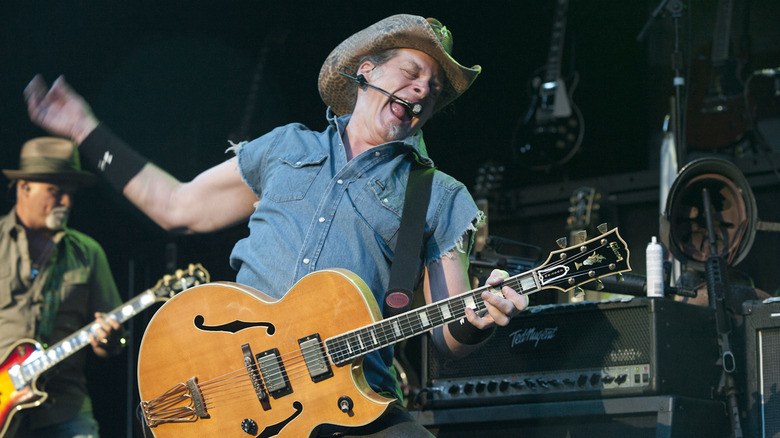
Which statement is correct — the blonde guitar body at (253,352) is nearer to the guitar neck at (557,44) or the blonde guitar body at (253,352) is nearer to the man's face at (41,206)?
the man's face at (41,206)

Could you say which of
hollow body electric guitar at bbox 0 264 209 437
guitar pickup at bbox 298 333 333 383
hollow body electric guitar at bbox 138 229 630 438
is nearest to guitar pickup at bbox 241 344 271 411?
hollow body electric guitar at bbox 138 229 630 438

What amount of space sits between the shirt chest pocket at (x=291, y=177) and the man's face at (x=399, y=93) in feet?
0.81

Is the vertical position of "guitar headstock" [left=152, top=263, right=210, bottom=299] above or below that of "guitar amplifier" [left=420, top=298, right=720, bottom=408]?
above

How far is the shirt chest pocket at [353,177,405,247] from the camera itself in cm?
271

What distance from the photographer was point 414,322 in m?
2.42

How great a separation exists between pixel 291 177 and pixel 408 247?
0.48m

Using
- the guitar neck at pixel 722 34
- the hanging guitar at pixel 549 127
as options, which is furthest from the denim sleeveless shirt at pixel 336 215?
the guitar neck at pixel 722 34

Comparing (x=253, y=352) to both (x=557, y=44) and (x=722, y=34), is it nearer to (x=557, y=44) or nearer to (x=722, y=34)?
(x=722, y=34)

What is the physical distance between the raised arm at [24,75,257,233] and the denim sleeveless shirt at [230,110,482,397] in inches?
4.5

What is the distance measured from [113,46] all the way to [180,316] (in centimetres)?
366

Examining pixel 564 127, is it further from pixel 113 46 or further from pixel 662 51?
pixel 113 46

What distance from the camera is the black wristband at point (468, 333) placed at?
2553 millimetres

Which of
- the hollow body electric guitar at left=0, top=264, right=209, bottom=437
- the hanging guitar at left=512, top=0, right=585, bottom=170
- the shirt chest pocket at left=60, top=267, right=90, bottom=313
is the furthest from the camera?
the hanging guitar at left=512, top=0, right=585, bottom=170

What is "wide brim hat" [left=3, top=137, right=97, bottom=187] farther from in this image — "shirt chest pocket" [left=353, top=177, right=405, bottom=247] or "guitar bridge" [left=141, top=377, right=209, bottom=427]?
"shirt chest pocket" [left=353, top=177, right=405, bottom=247]
